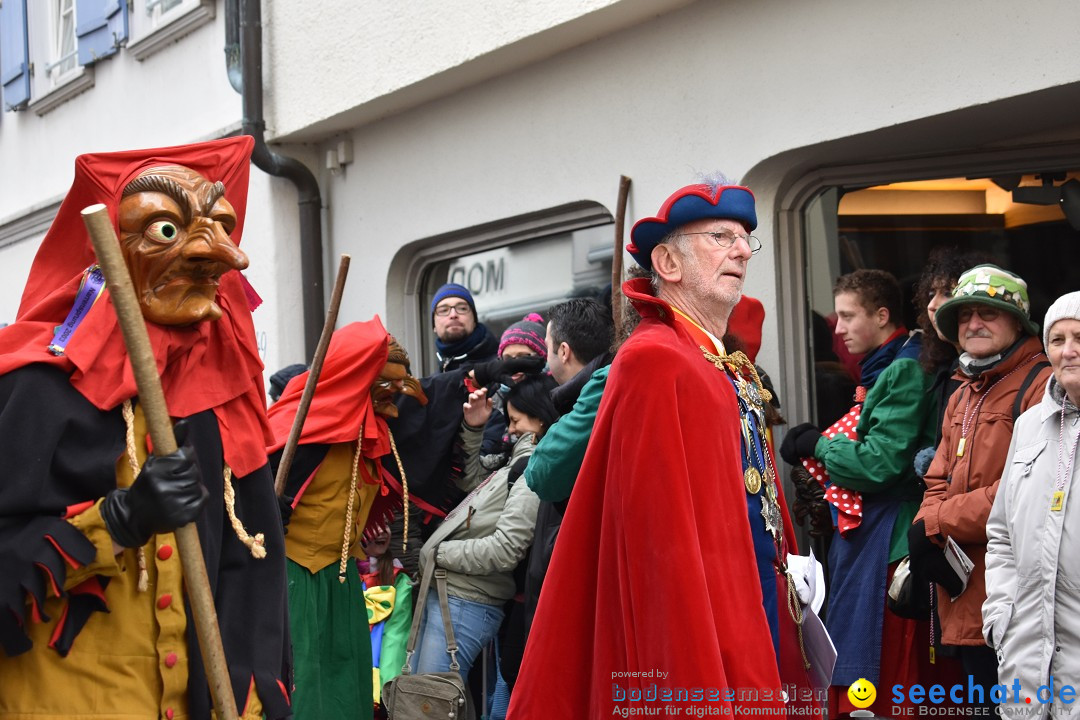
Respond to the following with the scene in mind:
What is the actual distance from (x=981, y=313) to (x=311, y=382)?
2450mm

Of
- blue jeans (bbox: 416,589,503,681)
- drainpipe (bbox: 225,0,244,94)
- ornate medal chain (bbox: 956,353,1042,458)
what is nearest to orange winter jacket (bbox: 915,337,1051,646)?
ornate medal chain (bbox: 956,353,1042,458)

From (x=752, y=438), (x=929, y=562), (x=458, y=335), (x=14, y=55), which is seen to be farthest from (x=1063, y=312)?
(x=14, y=55)

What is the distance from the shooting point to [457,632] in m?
A: 5.73

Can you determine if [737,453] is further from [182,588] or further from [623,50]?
[623,50]

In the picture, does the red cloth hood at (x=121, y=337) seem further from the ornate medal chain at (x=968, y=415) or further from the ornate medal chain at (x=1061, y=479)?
the ornate medal chain at (x=968, y=415)

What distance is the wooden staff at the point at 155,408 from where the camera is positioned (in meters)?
2.67

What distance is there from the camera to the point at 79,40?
11172 mm

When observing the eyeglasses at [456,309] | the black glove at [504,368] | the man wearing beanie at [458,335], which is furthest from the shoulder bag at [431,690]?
the eyeglasses at [456,309]

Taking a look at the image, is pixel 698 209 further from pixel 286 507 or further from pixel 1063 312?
pixel 286 507

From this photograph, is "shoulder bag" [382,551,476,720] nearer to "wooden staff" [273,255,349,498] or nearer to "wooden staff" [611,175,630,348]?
"wooden staff" [273,255,349,498]

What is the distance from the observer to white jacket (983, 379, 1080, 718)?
159 inches

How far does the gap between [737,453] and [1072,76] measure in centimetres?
242

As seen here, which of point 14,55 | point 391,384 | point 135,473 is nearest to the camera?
point 135,473

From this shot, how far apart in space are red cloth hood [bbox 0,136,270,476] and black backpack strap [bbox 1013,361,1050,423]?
2531 millimetres
